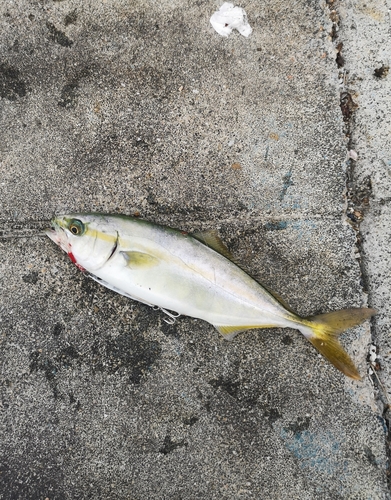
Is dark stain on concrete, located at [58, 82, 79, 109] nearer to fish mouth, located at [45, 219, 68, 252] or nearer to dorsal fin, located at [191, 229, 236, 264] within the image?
fish mouth, located at [45, 219, 68, 252]

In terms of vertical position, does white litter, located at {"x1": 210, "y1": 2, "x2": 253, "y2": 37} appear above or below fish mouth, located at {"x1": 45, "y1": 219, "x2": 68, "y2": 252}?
above

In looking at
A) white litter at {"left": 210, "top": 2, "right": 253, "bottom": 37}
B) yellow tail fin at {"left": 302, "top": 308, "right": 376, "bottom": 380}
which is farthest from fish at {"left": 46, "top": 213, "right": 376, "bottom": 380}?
white litter at {"left": 210, "top": 2, "right": 253, "bottom": 37}

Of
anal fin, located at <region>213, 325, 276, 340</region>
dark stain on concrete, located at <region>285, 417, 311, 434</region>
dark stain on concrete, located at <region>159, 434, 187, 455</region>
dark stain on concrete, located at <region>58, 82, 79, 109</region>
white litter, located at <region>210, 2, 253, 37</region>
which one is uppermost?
white litter, located at <region>210, 2, 253, 37</region>

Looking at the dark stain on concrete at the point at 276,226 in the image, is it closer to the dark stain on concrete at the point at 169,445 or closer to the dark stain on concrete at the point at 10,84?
the dark stain on concrete at the point at 169,445

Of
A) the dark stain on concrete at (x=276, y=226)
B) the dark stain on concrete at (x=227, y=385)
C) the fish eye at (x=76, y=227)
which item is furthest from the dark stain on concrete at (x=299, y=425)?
the fish eye at (x=76, y=227)

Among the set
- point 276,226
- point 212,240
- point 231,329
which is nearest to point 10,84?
point 212,240

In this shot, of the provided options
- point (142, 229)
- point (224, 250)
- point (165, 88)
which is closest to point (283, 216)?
point (224, 250)

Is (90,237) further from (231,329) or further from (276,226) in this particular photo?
(276,226)
